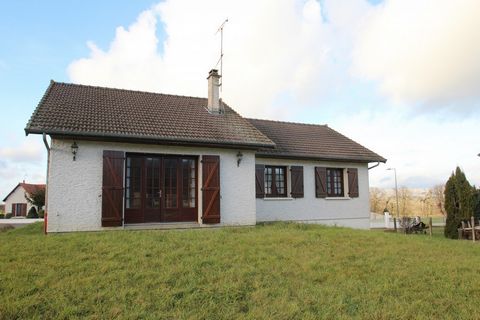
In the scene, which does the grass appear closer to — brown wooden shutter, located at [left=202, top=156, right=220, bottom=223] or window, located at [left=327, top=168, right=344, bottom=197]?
brown wooden shutter, located at [left=202, top=156, right=220, bottom=223]

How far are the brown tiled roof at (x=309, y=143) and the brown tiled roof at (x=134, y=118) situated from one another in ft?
7.27

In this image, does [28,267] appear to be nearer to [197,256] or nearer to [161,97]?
[197,256]

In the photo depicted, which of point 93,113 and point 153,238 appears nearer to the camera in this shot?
point 153,238

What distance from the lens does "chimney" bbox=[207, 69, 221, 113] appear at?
14636 mm

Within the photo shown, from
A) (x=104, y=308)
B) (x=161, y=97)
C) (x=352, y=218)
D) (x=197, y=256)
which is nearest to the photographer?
(x=104, y=308)

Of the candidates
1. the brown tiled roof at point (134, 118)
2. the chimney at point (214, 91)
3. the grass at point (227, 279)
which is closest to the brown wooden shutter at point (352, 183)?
the brown tiled roof at point (134, 118)

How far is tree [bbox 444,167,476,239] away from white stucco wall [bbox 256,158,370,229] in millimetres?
3277

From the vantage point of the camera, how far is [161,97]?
49.4ft

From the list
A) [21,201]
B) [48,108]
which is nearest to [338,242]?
[48,108]

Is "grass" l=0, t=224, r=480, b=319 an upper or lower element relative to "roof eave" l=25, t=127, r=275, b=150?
lower

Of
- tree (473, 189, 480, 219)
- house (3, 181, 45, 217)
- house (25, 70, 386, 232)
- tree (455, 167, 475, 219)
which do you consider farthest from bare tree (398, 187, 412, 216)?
house (3, 181, 45, 217)

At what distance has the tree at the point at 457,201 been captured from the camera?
15836 mm

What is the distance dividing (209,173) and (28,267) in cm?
641

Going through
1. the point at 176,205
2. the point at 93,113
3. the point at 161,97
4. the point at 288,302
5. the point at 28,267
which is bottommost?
the point at 288,302
